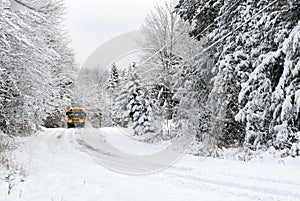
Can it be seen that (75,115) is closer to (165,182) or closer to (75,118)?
(75,118)

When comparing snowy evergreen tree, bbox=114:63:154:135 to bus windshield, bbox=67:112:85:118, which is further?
bus windshield, bbox=67:112:85:118

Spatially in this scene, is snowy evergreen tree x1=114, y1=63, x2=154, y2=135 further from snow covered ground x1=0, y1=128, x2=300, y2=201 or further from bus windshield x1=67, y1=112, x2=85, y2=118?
snow covered ground x1=0, y1=128, x2=300, y2=201

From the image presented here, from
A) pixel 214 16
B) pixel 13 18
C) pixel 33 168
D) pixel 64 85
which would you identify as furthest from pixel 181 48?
pixel 64 85

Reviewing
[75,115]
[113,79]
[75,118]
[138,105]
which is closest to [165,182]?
[138,105]

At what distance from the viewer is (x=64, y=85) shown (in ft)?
123

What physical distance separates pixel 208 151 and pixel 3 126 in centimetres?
948

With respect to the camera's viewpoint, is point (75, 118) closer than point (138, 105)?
No

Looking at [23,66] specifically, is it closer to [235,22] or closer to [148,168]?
[148,168]

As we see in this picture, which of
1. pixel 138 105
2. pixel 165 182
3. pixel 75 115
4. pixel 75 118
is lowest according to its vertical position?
pixel 165 182

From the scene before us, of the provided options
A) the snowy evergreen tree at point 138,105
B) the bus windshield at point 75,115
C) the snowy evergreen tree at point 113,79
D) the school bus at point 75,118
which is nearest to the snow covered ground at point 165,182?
the snowy evergreen tree at point 138,105

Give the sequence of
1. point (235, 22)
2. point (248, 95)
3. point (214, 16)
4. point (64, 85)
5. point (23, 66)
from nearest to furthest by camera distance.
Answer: point (248, 95) → point (235, 22) → point (23, 66) → point (214, 16) → point (64, 85)

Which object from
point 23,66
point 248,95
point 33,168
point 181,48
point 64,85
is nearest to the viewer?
point 33,168

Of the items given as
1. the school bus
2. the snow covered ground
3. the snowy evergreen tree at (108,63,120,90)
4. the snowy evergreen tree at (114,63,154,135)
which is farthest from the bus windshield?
the snow covered ground

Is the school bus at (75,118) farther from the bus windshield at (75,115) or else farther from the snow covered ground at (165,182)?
the snow covered ground at (165,182)
